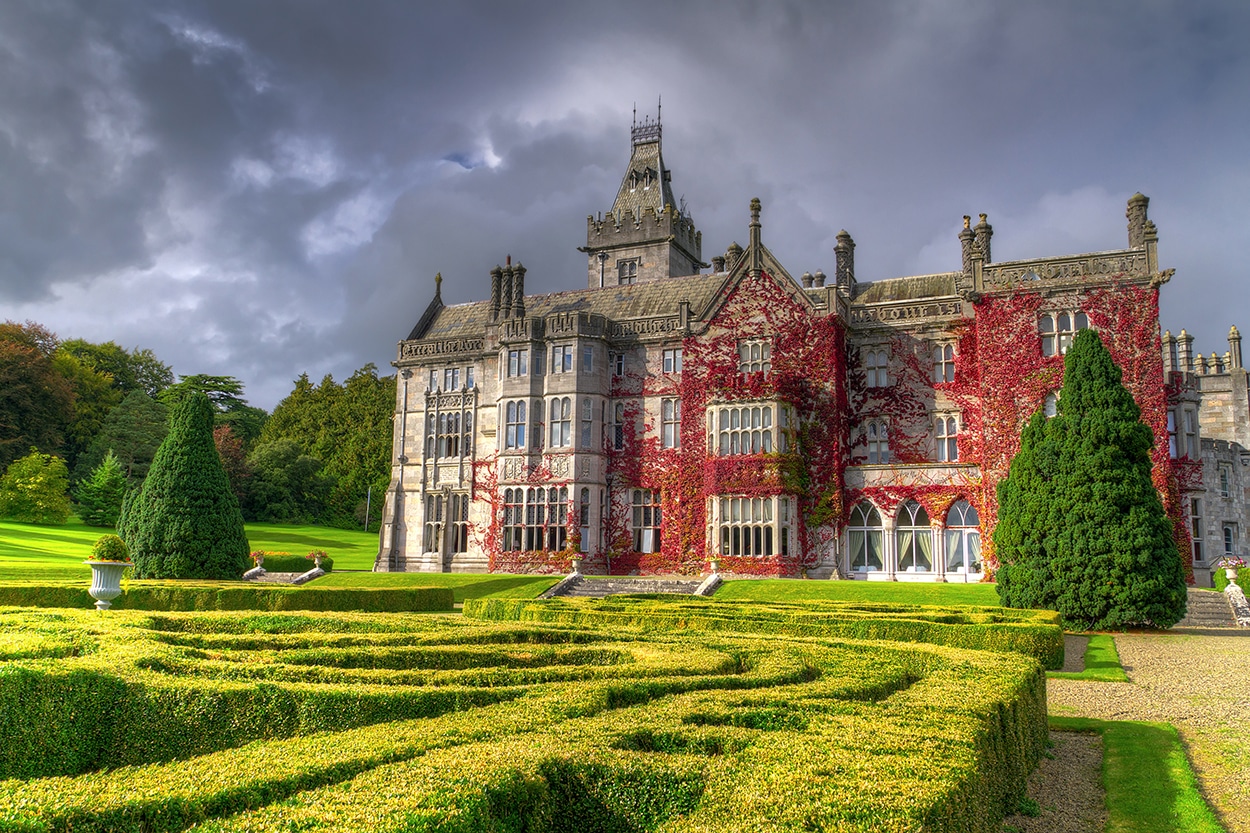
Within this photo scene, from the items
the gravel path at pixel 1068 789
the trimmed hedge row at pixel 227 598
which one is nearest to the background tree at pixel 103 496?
the trimmed hedge row at pixel 227 598

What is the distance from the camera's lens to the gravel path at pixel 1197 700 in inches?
394

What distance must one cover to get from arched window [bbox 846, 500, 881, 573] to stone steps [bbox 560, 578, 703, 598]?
6.35m

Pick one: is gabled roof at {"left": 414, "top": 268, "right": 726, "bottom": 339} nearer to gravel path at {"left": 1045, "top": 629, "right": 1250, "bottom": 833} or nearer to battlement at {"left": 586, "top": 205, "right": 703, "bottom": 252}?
battlement at {"left": 586, "top": 205, "right": 703, "bottom": 252}

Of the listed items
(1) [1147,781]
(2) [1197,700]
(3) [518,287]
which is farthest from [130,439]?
(1) [1147,781]

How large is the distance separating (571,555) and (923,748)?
32.8 metres

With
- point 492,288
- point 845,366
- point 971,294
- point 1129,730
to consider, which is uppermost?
point 492,288

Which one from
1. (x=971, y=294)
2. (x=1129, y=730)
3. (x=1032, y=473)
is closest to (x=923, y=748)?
(x=1129, y=730)

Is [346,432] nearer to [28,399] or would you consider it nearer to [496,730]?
[28,399]

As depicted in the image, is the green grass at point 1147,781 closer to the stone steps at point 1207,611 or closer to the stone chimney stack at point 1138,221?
the stone steps at point 1207,611

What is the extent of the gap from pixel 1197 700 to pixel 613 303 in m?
32.9

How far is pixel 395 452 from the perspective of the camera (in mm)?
46312

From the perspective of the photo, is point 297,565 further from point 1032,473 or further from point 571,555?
point 1032,473

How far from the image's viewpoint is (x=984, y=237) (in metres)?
35.6

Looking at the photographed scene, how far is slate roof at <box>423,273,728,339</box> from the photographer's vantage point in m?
Answer: 42.4
